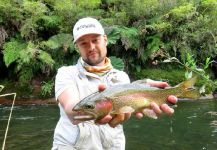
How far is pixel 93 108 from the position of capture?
240cm

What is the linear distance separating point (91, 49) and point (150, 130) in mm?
7478

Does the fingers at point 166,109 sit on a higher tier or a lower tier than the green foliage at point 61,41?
higher

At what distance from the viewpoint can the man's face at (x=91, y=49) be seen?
288 cm

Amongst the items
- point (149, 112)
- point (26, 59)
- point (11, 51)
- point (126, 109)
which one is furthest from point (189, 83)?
point (11, 51)

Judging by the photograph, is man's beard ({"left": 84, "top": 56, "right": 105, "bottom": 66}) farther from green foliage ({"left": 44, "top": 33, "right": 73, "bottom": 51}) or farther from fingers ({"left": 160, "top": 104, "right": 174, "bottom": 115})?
green foliage ({"left": 44, "top": 33, "right": 73, "bottom": 51})

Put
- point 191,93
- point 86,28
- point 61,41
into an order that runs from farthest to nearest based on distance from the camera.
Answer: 1. point 61,41
2. point 86,28
3. point 191,93

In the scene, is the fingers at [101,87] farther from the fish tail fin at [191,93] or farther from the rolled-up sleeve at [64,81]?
the fish tail fin at [191,93]

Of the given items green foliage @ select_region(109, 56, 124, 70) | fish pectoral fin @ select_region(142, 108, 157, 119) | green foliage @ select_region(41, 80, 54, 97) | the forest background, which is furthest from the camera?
green foliage @ select_region(109, 56, 124, 70)

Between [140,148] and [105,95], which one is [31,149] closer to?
[140,148]

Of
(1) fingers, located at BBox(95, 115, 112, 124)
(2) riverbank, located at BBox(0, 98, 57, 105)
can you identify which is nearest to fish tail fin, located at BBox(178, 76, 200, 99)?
(1) fingers, located at BBox(95, 115, 112, 124)

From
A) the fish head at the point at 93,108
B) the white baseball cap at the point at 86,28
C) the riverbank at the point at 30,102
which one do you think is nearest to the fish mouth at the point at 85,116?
the fish head at the point at 93,108

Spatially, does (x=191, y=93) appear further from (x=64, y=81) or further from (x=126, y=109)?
(x=64, y=81)

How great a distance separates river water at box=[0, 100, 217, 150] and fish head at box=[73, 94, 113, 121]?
20.3ft

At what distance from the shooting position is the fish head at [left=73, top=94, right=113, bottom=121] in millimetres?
2398
